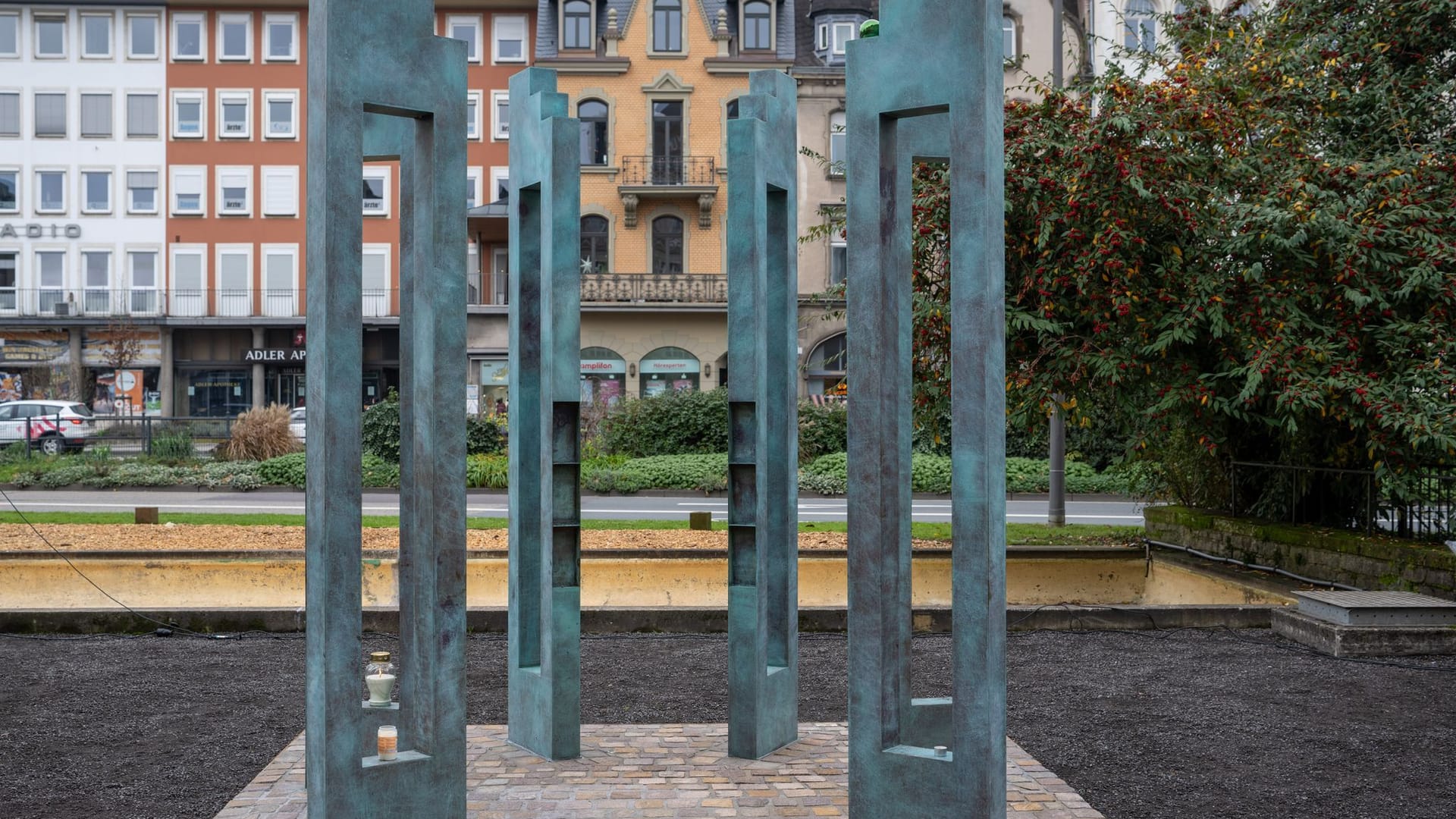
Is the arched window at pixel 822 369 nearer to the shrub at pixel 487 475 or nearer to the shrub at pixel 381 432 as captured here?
the shrub at pixel 381 432

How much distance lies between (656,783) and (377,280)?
137ft

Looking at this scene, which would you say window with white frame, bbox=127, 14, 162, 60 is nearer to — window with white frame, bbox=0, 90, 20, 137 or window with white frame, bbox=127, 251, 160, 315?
window with white frame, bbox=0, 90, 20, 137

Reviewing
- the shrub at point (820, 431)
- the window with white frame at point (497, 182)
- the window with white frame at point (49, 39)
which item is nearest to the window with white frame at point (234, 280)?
the window with white frame at point (49, 39)

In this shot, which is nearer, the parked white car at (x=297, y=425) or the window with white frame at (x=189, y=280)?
the parked white car at (x=297, y=425)

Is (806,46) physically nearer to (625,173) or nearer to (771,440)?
(625,173)

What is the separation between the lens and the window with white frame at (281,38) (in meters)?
44.7

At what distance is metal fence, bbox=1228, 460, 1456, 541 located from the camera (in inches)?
404

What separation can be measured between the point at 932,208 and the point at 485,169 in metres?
34.8

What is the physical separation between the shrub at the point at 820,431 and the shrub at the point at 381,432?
8.32m

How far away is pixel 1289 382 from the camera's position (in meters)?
9.75

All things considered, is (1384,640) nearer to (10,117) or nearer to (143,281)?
(143,281)

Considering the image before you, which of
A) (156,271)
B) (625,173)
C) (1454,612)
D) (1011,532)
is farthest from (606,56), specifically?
(1454,612)

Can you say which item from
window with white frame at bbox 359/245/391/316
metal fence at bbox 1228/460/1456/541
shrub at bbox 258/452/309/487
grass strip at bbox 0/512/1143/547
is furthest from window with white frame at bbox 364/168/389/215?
metal fence at bbox 1228/460/1456/541

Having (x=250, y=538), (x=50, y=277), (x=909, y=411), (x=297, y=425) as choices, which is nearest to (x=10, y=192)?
(x=50, y=277)
